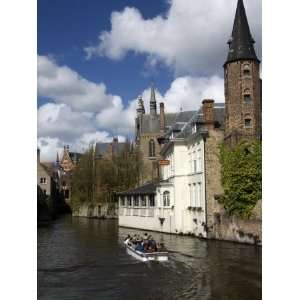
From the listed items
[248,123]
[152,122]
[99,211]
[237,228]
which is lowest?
[99,211]

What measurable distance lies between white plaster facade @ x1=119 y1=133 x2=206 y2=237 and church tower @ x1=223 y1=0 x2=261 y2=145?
2.61m

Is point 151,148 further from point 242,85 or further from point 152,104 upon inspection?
point 242,85

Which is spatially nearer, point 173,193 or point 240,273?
point 240,273

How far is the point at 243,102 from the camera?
2912cm

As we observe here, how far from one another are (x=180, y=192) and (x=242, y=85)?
8989mm

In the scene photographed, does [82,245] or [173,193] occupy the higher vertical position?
[173,193]

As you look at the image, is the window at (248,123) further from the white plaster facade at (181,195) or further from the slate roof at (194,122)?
the white plaster facade at (181,195)

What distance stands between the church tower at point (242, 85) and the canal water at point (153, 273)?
7.56m

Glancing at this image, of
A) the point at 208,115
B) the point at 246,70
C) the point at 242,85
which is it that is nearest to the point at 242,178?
the point at 208,115

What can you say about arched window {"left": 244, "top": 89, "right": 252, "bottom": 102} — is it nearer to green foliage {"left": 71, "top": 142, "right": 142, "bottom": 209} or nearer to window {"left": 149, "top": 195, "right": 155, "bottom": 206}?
window {"left": 149, "top": 195, "right": 155, "bottom": 206}

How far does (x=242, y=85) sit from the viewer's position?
29.1 m
